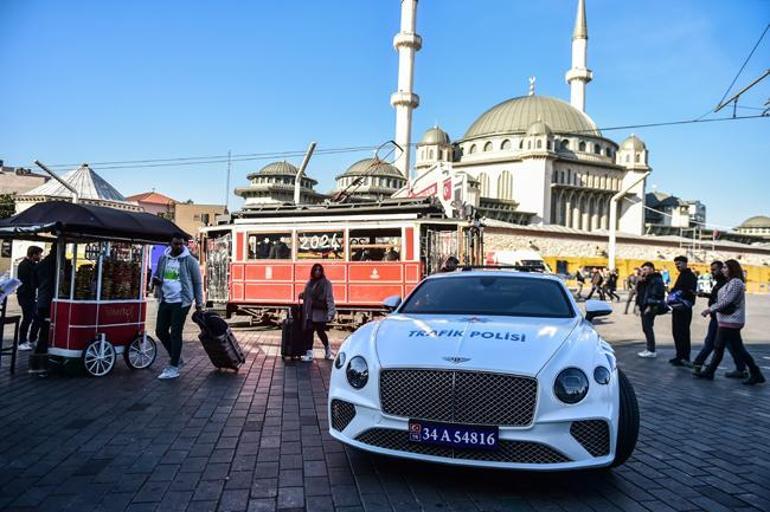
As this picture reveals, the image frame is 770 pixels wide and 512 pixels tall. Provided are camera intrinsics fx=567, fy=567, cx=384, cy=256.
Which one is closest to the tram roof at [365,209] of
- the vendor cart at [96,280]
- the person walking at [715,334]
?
the person walking at [715,334]

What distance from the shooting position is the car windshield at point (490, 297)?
518 centimetres

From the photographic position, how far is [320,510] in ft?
11.5

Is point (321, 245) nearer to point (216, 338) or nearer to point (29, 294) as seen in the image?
point (29, 294)

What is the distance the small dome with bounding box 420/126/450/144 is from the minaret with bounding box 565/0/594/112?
1989cm

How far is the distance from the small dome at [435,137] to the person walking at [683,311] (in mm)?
72305

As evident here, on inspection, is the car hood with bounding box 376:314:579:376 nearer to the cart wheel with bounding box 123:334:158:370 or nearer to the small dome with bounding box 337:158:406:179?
the cart wheel with bounding box 123:334:158:370

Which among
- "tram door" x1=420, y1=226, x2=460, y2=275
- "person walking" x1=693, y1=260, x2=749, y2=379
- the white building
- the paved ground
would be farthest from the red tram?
the white building

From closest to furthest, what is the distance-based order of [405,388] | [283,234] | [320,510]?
[320,510], [405,388], [283,234]

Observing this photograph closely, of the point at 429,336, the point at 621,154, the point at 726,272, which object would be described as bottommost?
the point at 429,336

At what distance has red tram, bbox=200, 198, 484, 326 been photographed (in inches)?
551

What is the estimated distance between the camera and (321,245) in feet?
49.0

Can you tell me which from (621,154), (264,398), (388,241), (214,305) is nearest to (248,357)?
(264,398)

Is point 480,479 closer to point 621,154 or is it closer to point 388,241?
point 388,241

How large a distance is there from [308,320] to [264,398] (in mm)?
2710
